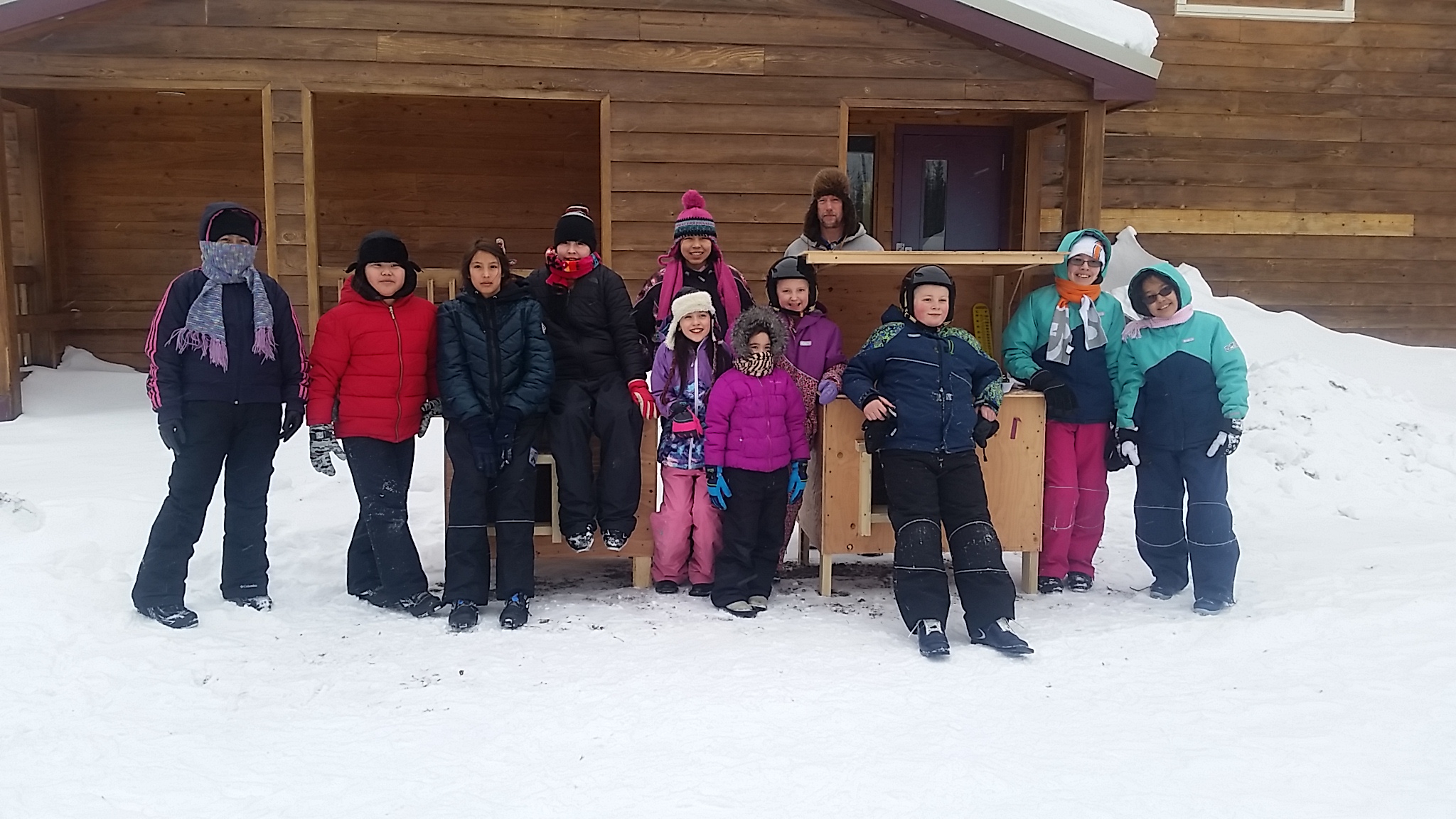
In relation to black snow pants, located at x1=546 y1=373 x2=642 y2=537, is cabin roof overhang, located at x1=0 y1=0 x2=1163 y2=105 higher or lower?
higher

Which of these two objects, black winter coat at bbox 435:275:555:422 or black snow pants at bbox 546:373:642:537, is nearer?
black winter coat at bbox 435:275:555:422

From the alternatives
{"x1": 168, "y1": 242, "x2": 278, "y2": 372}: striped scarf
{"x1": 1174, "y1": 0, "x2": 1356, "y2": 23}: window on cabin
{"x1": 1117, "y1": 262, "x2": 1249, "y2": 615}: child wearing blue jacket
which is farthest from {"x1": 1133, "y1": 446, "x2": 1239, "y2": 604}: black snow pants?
{"x1": 1174, "y1": 0, "x2": 1356, "y2": 23}: window on cabin

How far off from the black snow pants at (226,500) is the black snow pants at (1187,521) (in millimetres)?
3734

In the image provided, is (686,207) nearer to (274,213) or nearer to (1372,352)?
(274,213)

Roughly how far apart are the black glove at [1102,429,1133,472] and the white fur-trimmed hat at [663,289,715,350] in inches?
74.4

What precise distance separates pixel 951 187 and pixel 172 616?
7.51 metres

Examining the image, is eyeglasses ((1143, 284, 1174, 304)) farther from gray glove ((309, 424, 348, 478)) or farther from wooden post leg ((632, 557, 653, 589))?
gray glove ((309, 424, 348, 478))

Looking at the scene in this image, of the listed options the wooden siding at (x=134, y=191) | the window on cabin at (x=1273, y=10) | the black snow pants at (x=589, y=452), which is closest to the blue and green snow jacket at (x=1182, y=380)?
the black snow pants at (x=589, y=452)

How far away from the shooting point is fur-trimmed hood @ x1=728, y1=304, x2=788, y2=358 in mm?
4203

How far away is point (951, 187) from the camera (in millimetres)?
9336

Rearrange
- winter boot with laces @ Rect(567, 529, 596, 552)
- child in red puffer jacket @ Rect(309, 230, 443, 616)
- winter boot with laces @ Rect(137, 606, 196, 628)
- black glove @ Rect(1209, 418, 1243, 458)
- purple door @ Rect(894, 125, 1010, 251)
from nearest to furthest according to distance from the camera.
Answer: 1. winter boot with laces @ Rect(137, 606, 196, 628)
2. child in red puffer jacket @ Rect(309, 230, 443, 616)
3. black glove @ Rect(1209, 418, 1243, 458)
4. winter boot with laces @ Rect(567, 529, 596, 552)
5. purple door @ Rect(894, 125, 1010, 251)

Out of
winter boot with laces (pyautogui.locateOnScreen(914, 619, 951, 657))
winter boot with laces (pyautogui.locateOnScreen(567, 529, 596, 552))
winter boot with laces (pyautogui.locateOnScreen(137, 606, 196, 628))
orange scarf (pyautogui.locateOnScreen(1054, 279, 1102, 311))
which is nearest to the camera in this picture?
A: winter boot with laces (pyautogui.locateOnScreen(914, 619, 951, 657))

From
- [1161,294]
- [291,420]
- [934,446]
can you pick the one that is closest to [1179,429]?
[1161,294]

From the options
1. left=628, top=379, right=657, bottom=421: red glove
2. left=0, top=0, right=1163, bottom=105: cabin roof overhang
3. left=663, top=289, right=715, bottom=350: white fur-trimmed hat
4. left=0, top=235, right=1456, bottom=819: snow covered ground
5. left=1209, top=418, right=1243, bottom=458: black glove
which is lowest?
left=0, top=235, right=1456, bottom=819: snow covered ground
